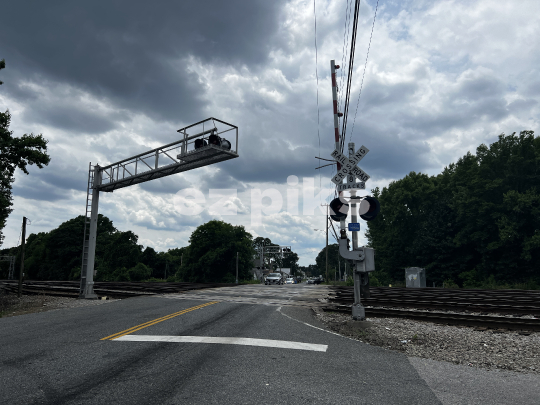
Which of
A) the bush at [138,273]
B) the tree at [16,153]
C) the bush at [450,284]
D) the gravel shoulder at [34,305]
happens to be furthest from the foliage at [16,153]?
the bush at [138,273]

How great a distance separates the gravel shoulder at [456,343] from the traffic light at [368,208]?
2.96m

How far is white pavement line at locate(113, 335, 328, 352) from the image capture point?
7293 millimetres

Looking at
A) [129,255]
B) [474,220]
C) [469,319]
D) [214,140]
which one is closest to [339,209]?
[469,319]

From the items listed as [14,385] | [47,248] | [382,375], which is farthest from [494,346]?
[47,248]

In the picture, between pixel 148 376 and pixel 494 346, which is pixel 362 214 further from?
pixel 148 376

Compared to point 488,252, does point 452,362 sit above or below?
below

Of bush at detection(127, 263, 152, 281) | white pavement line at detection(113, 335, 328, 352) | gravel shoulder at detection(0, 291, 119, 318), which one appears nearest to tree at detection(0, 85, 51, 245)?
gravel shoulder at detection(0, 291, 119, 318)

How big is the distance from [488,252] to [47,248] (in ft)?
269

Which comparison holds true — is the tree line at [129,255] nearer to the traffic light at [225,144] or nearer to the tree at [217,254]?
the tree at [217,254]

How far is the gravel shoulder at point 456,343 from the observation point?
667 cm

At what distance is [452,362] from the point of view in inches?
257

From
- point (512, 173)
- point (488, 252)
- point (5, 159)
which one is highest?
point (512, 173)

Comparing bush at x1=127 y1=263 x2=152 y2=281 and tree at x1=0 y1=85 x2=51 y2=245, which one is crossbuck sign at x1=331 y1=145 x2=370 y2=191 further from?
bush at x1=127 y1=263 x2=152 y2=281

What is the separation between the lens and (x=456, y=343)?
8.16 m
